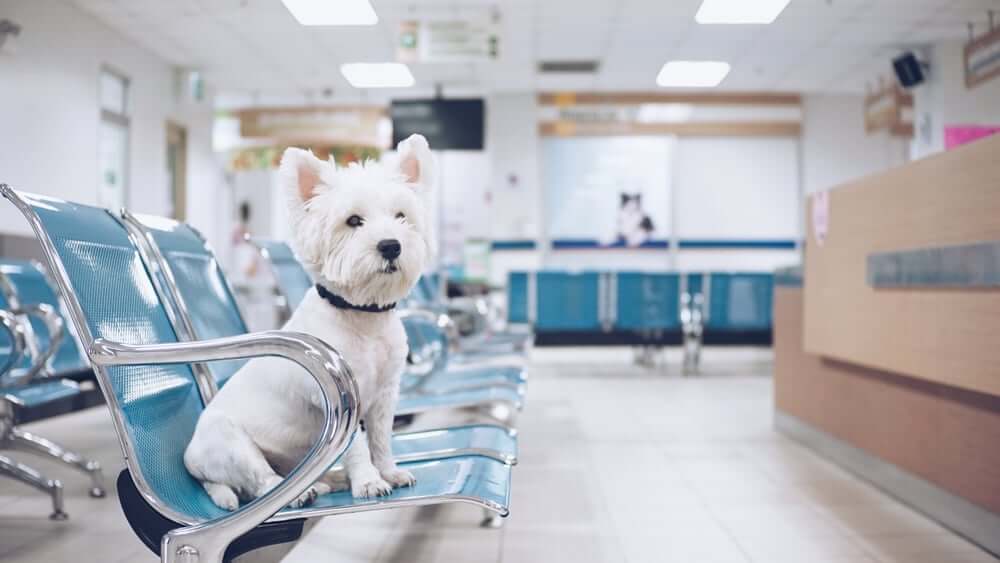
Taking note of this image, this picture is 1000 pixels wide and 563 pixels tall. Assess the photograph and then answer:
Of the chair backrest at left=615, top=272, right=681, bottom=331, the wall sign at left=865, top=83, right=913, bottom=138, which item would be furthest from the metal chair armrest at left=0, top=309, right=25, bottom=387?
the wall sign at left=865, top=83, right=913, bottom=138

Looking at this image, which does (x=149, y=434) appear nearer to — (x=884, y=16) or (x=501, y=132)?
(x=884, y=16)

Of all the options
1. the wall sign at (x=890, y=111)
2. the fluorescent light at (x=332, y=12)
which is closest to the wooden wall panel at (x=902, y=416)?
the fluorescent light at (x=332, y=12)

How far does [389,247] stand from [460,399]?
1172 millimetres

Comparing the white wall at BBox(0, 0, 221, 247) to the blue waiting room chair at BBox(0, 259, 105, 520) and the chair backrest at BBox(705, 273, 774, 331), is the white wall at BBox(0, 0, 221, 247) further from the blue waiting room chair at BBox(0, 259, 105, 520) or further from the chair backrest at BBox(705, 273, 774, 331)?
the chair backrest at BBox(705, 273, 774, 331)

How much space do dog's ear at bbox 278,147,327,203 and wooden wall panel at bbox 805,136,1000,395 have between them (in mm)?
1730

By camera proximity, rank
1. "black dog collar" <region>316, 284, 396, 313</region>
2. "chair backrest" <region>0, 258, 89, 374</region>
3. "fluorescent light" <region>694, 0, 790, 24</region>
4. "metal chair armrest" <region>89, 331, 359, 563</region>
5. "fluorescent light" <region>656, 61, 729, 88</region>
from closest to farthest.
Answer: "metal chair armrest" <region>89, 331, 359, 563</region>
"black dog collar" <region>316, 284, 396, 313</region>
"fluorescent light" <region>694, 0, 790, 24</region>
"chair backrest" <region>0, 258, 89, 374</region>
"fluorescent light" <region>656, 61, 729, 88</region>

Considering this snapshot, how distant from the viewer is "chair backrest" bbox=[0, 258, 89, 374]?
325cm

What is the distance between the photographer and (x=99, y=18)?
5.71m

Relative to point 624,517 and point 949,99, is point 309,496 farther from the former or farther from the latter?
point 949,99

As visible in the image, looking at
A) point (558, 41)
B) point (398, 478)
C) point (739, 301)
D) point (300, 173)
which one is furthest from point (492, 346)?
point (558, 41)

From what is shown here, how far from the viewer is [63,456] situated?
107 inches

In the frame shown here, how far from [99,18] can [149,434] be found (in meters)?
5.43

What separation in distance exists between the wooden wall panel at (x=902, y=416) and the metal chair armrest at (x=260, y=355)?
6.08 ft

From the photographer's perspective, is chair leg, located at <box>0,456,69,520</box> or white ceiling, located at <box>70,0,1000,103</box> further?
white ceiling, located at <box>70,0,1000,103</box>
